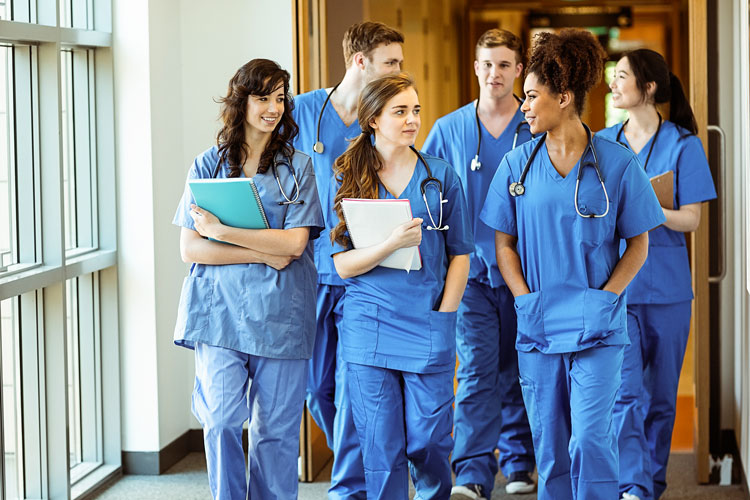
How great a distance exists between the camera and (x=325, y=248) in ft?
10.3

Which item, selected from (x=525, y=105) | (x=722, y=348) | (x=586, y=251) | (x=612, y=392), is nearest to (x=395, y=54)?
(x=525, y=105)

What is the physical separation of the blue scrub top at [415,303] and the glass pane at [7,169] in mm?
1129

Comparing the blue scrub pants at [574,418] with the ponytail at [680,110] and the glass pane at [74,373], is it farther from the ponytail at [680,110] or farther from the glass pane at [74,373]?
the glass pane at [74,373]

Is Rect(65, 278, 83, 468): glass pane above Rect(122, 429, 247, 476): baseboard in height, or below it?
above

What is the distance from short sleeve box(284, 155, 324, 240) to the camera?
263cm

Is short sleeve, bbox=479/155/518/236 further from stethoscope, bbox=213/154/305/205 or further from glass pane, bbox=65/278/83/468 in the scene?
glass pane, bbox=65/278/83/468

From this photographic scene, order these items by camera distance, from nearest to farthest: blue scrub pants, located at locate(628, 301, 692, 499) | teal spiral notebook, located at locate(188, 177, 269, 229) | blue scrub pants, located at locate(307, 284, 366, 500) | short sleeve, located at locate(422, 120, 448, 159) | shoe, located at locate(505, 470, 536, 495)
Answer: teal spiral notebook, located at locate(188, 177, 269, 229)
blue scrub pants, located at locate(307, 284, 366, 500)
blue scrub pants, located at locate(628, 301, 692, 499)
short sleeve, located at locate(422, 120, 448, 159)
shoe, located at locate(505, 470, 536, 495)

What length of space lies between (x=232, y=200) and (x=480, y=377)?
1.19 m

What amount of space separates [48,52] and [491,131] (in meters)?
1.46

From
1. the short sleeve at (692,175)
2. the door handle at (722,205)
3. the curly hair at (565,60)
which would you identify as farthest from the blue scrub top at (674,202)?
the curly hair at (565,60)

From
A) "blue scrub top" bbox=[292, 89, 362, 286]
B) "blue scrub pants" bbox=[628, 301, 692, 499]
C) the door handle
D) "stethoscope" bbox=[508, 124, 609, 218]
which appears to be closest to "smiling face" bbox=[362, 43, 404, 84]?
"blue scrub top" bbox=[292, 89, 362, 286]

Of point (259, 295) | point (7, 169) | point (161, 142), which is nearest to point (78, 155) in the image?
point (161, 142)

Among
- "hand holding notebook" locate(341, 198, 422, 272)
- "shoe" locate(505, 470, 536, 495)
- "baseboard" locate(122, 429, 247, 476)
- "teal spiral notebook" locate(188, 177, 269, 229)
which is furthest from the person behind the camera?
"baseboard" locate(122, 429, 247, 476)

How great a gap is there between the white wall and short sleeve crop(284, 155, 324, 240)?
3.69 ft
